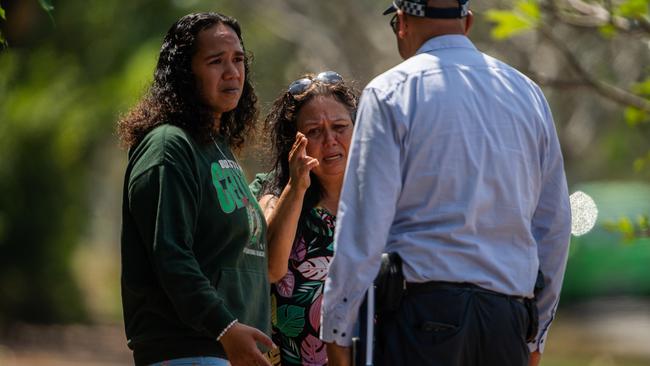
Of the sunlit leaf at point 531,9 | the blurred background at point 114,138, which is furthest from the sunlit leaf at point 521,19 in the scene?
the blurred background at point 114,138

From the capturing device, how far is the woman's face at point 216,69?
13.7ft

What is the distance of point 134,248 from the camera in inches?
155

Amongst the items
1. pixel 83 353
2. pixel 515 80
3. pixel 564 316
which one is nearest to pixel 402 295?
pixel 515 80

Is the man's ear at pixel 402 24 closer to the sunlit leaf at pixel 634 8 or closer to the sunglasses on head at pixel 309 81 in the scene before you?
the sunglasses on head at pixel 309 81

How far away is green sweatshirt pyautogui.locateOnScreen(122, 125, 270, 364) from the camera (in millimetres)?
3760

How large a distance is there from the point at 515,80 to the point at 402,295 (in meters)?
0.79

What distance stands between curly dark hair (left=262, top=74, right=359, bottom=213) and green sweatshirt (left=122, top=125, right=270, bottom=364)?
0.88 metres

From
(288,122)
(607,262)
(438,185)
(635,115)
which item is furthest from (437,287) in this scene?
(607,262)

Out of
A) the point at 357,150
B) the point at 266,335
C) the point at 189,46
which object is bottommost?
the point at 266,335

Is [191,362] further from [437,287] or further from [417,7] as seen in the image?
[417,7]

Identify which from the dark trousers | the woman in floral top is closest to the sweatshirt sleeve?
the dark trousers

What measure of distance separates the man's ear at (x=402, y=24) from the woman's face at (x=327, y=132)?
3.35ft

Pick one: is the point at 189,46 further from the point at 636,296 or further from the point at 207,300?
the point at 636,296

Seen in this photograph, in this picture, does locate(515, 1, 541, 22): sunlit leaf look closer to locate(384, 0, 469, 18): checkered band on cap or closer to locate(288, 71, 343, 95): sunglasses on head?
locate(288, 71, 343, 95): sunglasses on head
